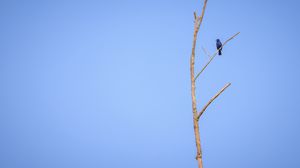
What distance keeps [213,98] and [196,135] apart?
2.27 feet

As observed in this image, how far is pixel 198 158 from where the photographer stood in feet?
13.4

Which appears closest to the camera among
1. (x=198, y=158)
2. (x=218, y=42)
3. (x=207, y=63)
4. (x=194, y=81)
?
(x=198, y=158)

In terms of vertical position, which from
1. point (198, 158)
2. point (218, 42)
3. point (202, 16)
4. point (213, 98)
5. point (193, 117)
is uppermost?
point (218, 42)

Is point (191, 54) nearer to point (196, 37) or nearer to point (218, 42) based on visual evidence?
point (196, 37)

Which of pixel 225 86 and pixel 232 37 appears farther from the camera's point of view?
pixel 232 37

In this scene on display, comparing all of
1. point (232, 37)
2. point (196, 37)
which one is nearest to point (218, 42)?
point (232, 37)

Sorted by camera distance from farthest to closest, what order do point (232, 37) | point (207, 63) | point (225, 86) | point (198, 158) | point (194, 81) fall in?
point (232, 37), point (207, 63), point (225, 86), point (194, 81), point (198, 158)

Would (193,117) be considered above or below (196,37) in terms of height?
below

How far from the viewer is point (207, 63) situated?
16.5 feet

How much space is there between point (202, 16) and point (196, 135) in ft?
6.29

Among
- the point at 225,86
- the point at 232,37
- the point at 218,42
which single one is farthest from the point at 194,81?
the point at 218,42

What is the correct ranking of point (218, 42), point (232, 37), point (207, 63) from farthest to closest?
point (218, 42)
point (232, 37)
point (207, 63)

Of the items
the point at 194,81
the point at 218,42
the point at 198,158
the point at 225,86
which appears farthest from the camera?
the point at 218,42

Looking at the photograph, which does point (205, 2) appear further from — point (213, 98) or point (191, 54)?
point (213, 98)
